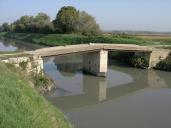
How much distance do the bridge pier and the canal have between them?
0.79m

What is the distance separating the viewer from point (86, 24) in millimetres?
82438

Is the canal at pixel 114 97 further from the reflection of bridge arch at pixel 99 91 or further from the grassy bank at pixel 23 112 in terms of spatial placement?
the grassy bank at pixel 23 112

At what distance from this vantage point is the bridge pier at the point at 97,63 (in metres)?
36.9

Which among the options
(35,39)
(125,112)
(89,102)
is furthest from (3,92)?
(35,39)

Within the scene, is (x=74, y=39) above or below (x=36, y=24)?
below

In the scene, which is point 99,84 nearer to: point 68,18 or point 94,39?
point 94,39

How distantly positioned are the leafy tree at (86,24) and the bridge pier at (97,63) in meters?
41.7

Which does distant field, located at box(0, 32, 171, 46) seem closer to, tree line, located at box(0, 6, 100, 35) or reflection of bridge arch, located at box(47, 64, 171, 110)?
tree line, located at box(0, 6, 100, 35)

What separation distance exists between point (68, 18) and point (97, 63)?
1767 inches

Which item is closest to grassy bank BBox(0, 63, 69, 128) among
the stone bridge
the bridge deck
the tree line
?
the stone bridge

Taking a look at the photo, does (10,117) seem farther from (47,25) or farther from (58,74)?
(47,25)

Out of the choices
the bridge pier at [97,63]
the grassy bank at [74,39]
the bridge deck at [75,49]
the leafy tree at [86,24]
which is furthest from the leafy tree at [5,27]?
the bridge pier at [97,63]

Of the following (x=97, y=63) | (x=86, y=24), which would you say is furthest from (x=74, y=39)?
(x=97, y=63)

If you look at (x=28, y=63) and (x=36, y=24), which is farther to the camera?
(x=36, y=24)
